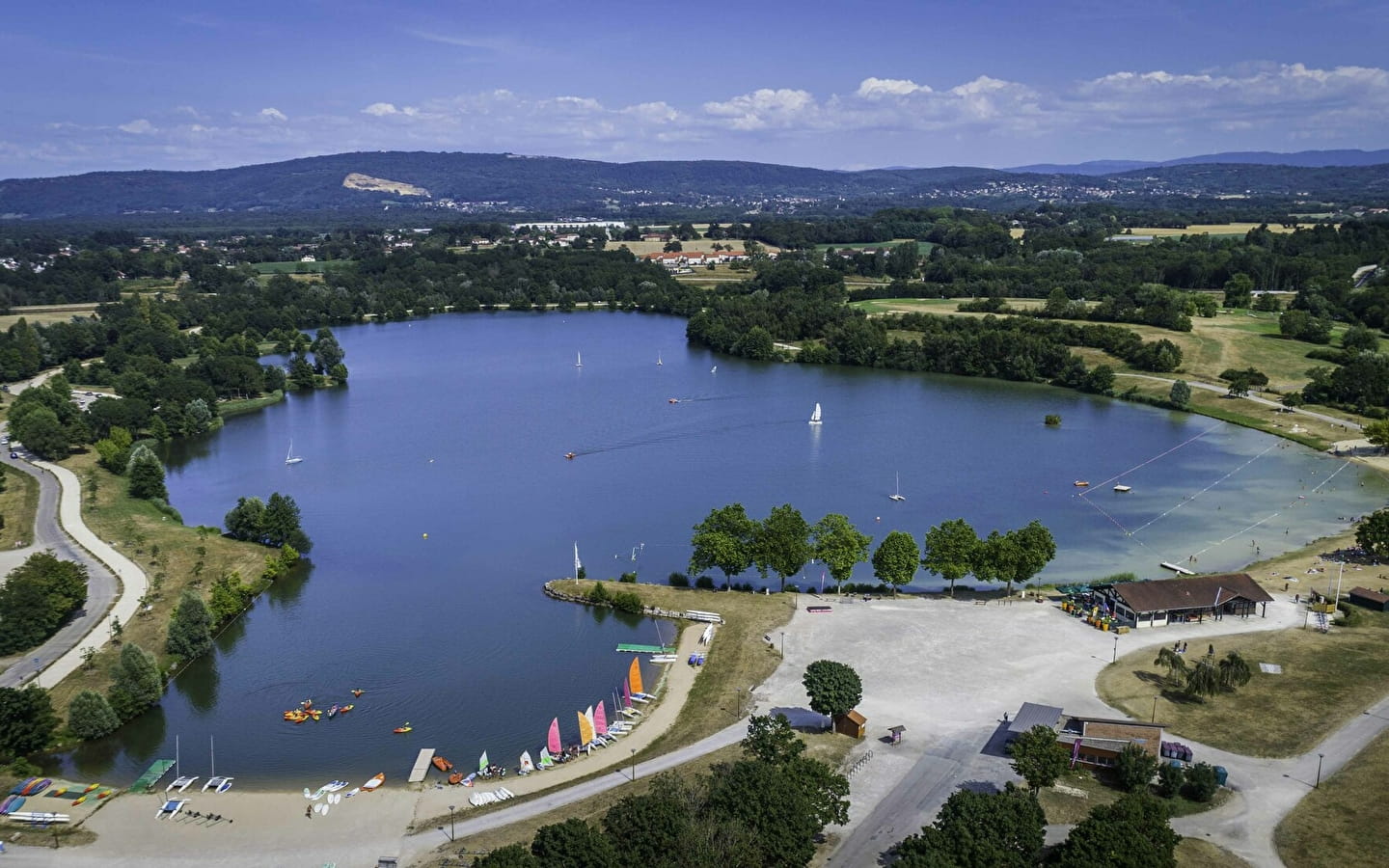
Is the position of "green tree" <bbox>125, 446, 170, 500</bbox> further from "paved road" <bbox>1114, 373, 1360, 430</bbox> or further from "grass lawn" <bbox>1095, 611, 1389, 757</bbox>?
"paved road" <bbox>1114, 373, 1360, 430</bbox>

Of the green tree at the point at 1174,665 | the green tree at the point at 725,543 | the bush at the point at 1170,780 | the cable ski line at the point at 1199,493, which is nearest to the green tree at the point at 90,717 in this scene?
the green tree at the point at 725,543

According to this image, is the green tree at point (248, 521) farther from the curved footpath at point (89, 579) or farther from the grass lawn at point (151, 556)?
the curved footpath at point (89, 579)

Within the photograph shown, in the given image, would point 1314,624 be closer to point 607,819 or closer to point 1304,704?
point 1304,704

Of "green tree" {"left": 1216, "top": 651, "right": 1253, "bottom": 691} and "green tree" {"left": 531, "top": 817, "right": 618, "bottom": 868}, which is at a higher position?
"green tree" {"left": 531, "top": 817, "right": 618, "bottom": 868}

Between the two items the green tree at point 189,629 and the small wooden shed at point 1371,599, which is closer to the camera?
the green tree at point 189,629

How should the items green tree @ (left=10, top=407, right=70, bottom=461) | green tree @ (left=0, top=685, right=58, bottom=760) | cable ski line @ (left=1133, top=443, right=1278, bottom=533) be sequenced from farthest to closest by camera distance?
green tree @ (left=10, top=407, right=70, bottom=461) < cable ski line @ (left=1133, top=443, right=1278, bottom=533) < green tree @ (left=0, top=685, right=58, bottom=760)

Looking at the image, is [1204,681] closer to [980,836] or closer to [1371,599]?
[1371,599]

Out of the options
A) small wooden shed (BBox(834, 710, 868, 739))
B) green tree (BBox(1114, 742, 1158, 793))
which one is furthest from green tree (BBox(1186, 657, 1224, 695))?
small wooden shed (BBox(834, 710, 868, 739))
